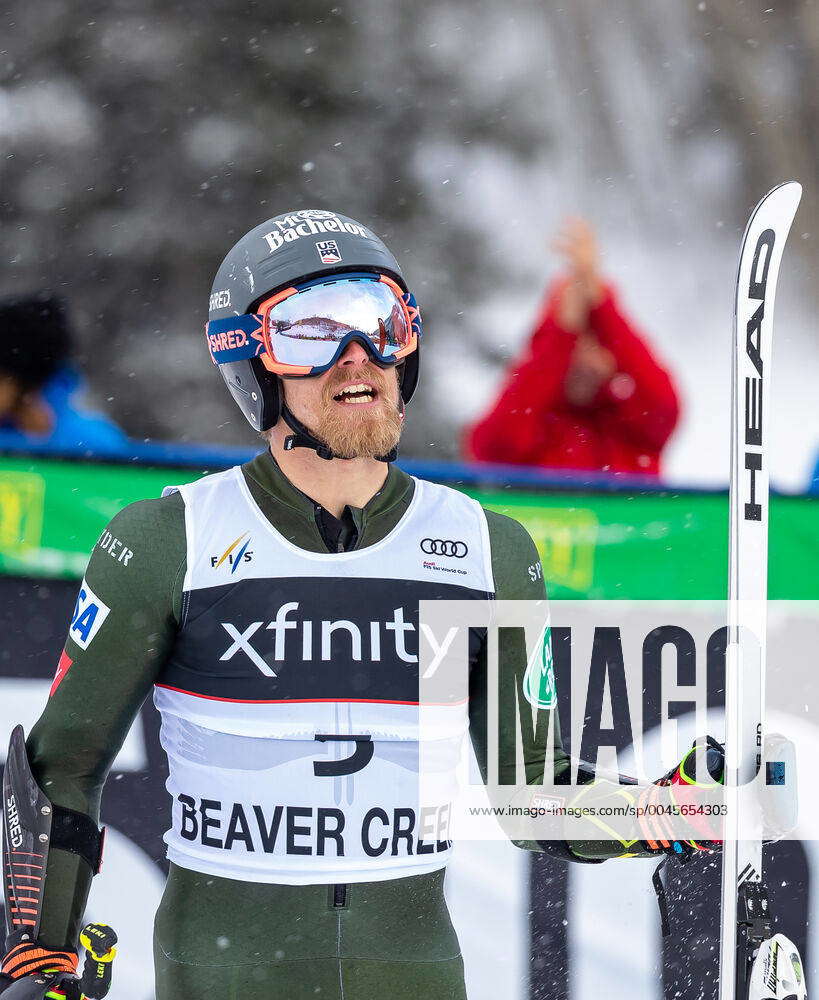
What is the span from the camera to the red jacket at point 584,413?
457 centimetres

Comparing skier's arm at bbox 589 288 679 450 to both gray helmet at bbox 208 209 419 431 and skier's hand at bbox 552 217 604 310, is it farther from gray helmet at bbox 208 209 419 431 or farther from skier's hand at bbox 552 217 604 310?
gray helmet at bbox 208 209 419 431

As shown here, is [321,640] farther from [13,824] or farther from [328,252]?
[328,252]

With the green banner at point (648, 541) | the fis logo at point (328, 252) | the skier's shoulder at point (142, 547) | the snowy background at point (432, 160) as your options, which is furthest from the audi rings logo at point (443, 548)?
the snowy background at point (432, 160)

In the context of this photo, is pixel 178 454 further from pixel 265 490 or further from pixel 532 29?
pixel 532 29

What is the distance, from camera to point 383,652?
226 cm

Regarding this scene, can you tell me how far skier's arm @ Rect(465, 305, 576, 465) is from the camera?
4574 mm

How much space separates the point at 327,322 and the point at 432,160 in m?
3.33

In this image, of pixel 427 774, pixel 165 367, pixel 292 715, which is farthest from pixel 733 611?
pixel 165 367

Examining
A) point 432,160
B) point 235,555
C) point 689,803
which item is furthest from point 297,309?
point 432,160

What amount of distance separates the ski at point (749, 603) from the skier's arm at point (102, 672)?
1.13m

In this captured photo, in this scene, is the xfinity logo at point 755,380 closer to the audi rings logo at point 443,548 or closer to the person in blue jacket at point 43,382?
the audi rings logo at point 443,548

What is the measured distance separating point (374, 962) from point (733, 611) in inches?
42.8

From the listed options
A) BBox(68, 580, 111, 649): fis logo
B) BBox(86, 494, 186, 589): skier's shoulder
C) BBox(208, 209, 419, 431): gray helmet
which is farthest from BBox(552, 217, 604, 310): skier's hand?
BBox(68, 580, 111, 649): fis logo

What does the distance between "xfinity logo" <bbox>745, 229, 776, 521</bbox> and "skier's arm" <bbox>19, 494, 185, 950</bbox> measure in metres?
1.28
